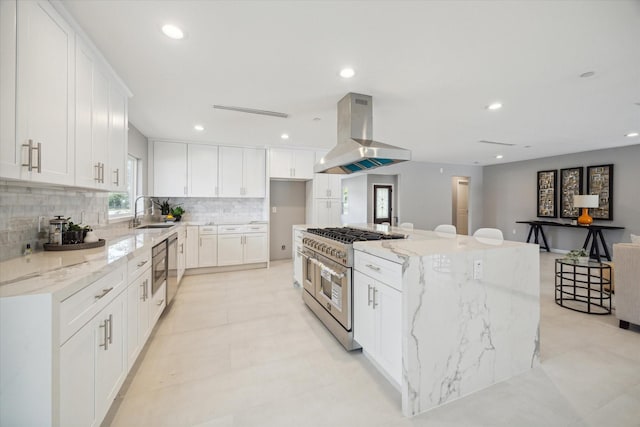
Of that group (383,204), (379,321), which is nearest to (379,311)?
(379,321)

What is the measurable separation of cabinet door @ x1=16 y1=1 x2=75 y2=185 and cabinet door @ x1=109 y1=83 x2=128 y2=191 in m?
0.62

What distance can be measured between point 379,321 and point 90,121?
8.49 ft

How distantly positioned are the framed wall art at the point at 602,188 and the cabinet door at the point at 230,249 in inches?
306

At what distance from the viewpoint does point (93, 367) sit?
130cm

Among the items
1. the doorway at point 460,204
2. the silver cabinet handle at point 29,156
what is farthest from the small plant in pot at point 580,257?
the doorway at point 460,204

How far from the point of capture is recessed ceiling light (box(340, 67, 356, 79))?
237cm

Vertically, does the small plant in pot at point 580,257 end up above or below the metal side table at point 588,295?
above

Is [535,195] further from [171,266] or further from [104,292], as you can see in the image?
[104,292]

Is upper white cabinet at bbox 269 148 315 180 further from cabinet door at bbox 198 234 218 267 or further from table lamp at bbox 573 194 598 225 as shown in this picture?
table lamp at bbox 573 194 598 225

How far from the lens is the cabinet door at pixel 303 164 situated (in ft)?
17.9

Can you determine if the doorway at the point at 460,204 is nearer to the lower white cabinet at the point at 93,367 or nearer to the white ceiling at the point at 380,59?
the white ceiling at the point at 380,59

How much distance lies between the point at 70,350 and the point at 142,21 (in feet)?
6.40

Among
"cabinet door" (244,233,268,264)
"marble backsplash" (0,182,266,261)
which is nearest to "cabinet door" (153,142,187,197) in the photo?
"marble backsplash" (0,182,266,261)

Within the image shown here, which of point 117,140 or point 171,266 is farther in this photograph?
point 171,266
